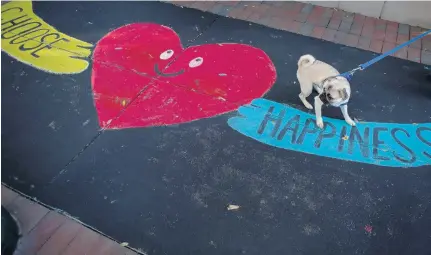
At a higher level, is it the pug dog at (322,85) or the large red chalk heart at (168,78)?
the pug dog at (322,85)

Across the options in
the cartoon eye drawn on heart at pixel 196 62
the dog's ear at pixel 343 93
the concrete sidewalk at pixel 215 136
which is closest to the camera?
the concrete sidewalk at pixel 215 136

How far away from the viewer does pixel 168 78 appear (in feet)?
12.1

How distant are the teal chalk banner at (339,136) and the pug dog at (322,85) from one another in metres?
0.12

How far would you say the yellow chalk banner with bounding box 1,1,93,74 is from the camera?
3854mm

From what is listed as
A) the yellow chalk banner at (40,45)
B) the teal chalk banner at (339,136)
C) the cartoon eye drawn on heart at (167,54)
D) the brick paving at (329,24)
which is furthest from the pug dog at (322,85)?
the yellow chalk banner at (40,45)

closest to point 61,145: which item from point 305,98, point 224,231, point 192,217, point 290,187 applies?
point 192,217

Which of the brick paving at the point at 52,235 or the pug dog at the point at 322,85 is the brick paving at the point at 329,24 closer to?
the pug dog at the point at 322,85

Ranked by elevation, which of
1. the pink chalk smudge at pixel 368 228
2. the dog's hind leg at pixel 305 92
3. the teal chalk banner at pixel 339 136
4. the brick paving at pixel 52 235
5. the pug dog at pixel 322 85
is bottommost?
the brick paving at pixel 52 235

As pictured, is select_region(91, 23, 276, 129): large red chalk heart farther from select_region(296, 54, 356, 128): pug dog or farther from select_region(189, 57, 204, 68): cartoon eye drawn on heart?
select_region(296, 54, 356, 128): pug dog

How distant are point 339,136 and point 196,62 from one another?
5.62 ft

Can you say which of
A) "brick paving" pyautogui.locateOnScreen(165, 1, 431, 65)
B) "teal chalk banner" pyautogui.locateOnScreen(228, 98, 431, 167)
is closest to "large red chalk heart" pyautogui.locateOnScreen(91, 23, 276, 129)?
"teal chalk banner" pyautogui.locateOnScreen(228, 98, 431, 167)

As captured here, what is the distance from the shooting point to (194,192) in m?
2.70

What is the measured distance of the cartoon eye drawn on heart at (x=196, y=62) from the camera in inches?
151

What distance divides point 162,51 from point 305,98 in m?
1.73
